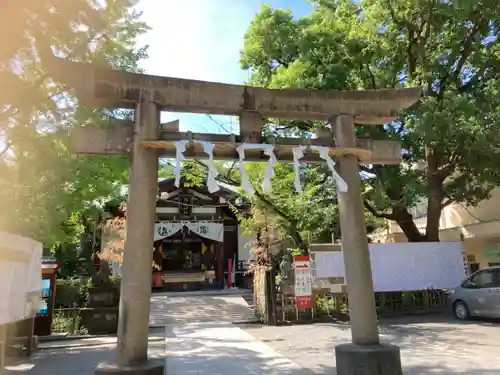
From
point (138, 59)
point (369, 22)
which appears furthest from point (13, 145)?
point (369, 22)

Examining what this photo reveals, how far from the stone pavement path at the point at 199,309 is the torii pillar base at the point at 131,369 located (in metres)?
9.38

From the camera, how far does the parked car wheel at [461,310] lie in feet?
42.6

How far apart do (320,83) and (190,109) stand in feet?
23.7

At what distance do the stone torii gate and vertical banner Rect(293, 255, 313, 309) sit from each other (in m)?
7.02

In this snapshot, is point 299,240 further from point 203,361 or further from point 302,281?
point 203,361

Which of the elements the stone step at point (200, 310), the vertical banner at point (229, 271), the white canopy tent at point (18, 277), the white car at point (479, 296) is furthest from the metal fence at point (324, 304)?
the vertical banner at point (229, 271)

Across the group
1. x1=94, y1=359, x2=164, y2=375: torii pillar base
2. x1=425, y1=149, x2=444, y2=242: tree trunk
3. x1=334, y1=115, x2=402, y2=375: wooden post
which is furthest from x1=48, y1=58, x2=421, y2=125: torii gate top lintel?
x1=425, y1=149, x2=444, y2=242: tree trunk

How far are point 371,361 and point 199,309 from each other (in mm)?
12212

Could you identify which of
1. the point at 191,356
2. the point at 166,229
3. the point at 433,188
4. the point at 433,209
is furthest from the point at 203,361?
the point at 166,229

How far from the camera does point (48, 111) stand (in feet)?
31.3

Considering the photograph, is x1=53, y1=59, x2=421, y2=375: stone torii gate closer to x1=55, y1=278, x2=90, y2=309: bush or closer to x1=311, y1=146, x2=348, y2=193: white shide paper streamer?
x1=311, y1=146, x2=348, y2=193: white shide paper streamer

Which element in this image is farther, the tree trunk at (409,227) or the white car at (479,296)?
the tree trunk at (409,227)

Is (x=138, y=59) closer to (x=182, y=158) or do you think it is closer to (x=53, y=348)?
(x=182, y=158)

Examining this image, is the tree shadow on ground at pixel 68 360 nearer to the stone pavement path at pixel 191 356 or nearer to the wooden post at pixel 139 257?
the stone pavement path at pixel 191 356
